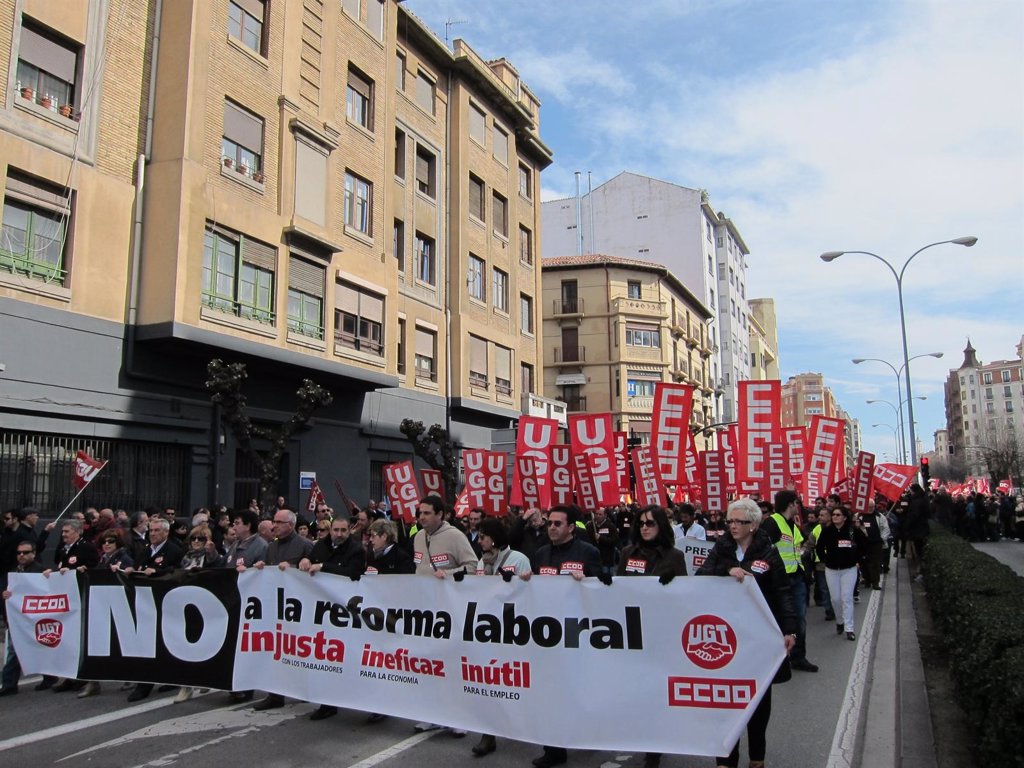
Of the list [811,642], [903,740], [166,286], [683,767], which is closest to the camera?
[683,767]

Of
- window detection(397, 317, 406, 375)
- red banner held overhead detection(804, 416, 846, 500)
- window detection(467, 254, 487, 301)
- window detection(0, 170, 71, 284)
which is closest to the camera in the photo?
window detection(0, 170, 71, 284)

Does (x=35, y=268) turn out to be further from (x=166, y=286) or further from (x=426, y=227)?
(x=426, y=227)

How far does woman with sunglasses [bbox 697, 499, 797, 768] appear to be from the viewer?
16.7 feet

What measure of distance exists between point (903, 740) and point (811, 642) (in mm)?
4010

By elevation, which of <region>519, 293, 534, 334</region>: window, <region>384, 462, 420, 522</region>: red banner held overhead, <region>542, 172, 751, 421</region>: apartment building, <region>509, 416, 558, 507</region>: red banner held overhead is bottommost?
<region>384, 462, 420, 522</region>: red banner held overhead

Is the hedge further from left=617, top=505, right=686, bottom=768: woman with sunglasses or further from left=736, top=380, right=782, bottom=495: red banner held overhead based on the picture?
left=736, top=380, right=782, bottom=495: red banner held overhead

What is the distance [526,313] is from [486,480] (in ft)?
61.5

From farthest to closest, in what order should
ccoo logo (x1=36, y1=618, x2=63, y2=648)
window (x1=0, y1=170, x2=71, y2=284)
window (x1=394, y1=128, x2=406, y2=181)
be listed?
window (x1=394, y1=128, x2=406, y2=181), window (x1=0, y1=170, x2=71, y2=284), ccoo logo (x1=36, y1=618, x2=63, y2=648)

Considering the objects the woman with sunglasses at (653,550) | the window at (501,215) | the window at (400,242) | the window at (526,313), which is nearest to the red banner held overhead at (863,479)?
the woman with sunglasses at (653,550)

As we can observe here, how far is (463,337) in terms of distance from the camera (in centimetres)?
2820

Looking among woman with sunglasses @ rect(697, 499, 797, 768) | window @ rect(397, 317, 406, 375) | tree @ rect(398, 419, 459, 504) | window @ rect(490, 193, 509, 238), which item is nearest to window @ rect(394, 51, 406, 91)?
window @ rect(490, 193, 509, 238)

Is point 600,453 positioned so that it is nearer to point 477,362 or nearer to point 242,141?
point 242,141

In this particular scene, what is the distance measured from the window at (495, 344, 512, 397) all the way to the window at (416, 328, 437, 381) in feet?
13.2

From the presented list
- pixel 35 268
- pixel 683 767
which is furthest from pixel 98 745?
pixel 35 268
